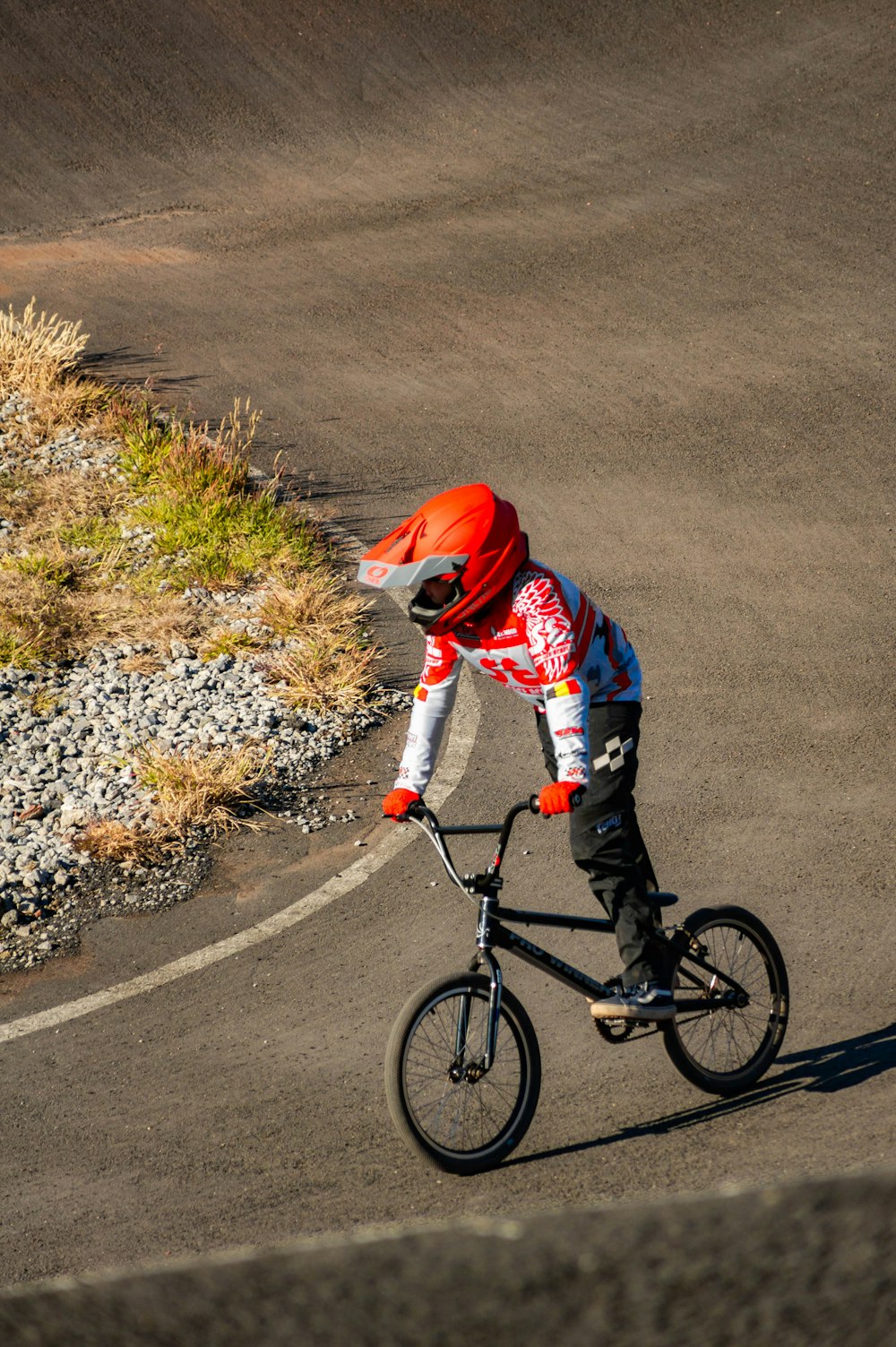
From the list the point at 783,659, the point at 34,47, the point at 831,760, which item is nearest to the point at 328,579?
the point at 783,659

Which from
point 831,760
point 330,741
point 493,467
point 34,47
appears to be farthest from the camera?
point 34,47

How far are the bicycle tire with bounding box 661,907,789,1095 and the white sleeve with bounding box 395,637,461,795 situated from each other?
122cm

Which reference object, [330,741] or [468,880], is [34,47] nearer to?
[330,741]

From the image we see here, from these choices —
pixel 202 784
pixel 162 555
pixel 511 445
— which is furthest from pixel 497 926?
pixel 511 445

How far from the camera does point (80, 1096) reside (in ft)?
17.7

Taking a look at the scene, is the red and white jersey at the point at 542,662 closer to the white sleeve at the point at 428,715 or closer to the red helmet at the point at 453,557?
the white sleeve at the point at 428,715

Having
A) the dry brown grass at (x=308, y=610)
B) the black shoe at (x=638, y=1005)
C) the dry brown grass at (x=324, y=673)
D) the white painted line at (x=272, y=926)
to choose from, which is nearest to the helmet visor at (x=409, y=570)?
the black shoe at (x=638, y=1005)

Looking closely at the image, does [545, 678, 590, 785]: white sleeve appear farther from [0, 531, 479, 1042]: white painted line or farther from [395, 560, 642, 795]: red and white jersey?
[0, 531, 479, 1042]: white painted line

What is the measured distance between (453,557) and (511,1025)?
5.62 feet

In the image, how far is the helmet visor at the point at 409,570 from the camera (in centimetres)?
435

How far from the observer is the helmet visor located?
435 cm

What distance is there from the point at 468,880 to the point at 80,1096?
214 cm

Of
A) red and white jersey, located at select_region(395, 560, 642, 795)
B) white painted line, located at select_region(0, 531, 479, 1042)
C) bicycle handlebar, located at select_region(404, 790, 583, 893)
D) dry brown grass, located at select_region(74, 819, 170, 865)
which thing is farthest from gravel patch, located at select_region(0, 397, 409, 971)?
bicycle handlebar, located at select_region(404, 790, 583, 893)

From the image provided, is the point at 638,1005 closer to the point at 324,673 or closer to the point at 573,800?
the point at 573,800
